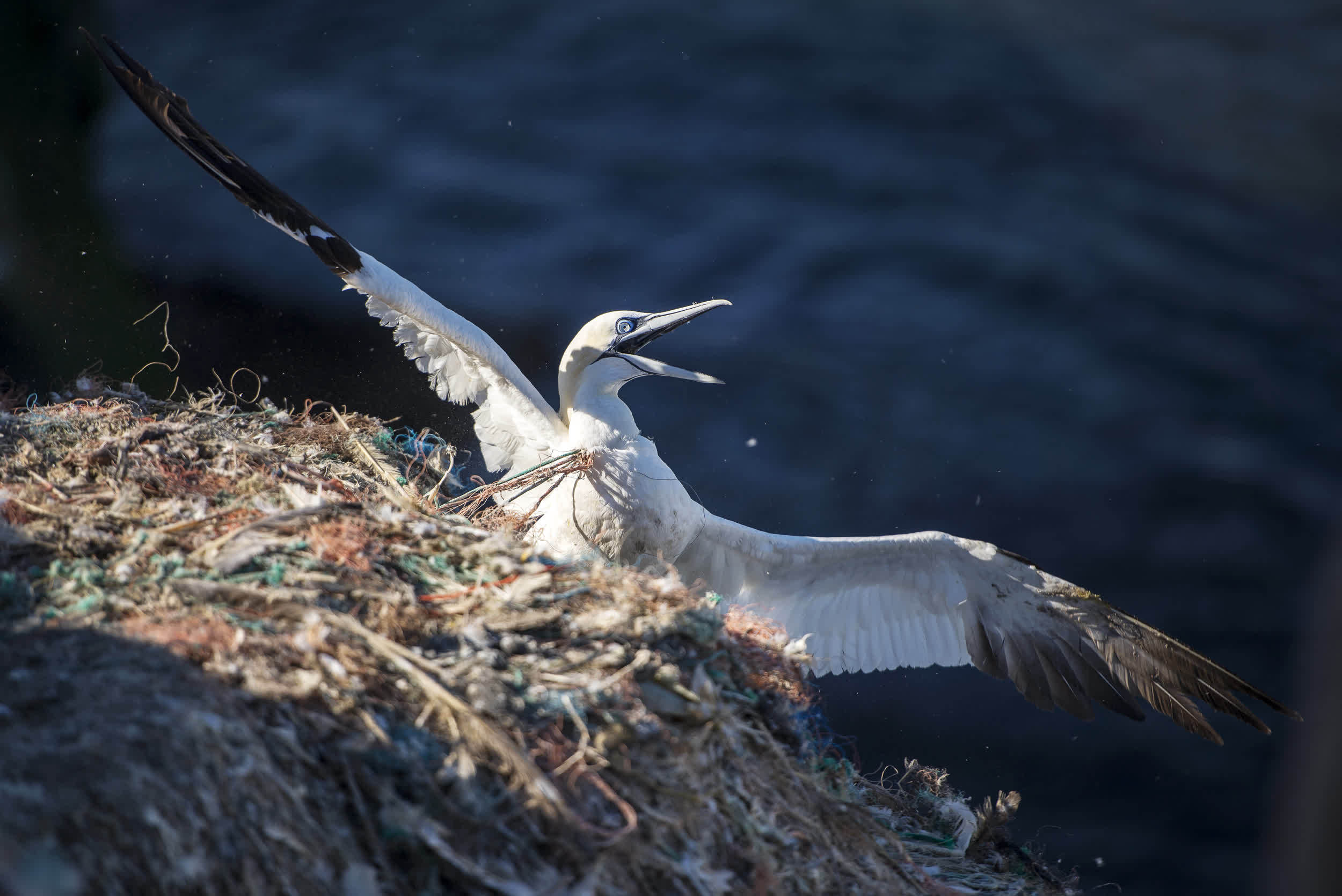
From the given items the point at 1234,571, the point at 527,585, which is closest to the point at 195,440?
the point at 527,585

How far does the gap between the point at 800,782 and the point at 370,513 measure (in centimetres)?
149

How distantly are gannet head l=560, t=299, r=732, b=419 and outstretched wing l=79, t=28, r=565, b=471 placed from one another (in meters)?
0.25

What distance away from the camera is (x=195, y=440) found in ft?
11.3

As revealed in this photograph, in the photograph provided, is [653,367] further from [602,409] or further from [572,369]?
[572,369]

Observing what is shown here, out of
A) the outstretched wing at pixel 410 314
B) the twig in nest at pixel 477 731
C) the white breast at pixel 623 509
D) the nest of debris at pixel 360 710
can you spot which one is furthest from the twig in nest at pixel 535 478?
the twig in nest at pixel 477 731

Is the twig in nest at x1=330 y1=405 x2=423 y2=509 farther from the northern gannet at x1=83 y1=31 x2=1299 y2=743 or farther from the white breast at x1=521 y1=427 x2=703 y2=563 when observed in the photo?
the white breast at x1=521 y1=427 x2=703 y2=563

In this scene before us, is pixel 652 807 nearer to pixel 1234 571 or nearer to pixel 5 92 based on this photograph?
pixel 1234 571

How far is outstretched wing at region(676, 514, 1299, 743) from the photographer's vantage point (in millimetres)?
4152

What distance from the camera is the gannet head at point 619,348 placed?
13.6ft

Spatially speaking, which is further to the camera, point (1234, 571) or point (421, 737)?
point (1234, 571)

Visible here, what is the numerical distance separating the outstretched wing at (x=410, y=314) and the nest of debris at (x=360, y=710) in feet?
3.02

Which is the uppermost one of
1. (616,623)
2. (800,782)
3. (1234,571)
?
(616,623)

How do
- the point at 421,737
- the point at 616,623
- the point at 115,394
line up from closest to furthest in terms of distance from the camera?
1. the point at 421,737
2. the point at 616,623
3. the point at 115,394

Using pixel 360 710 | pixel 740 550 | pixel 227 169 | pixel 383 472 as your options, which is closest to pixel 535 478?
pixel 383 472
